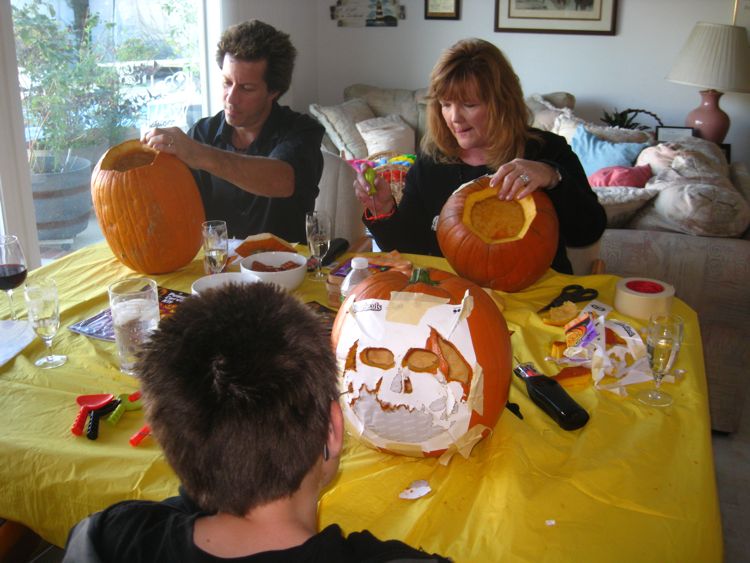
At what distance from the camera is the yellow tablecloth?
82 cm

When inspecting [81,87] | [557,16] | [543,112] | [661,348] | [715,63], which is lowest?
[661,348]

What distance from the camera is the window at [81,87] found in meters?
2.71

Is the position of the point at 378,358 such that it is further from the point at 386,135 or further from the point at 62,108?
the point at 386,135

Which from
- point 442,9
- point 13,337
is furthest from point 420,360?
point 442,9

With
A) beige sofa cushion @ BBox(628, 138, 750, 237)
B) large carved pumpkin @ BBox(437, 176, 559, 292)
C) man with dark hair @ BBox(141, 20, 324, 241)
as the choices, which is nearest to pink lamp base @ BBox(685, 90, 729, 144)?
beige sofa cushion @ BBox(628, 138, 750, 237)

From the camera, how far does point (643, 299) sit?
1384 mm

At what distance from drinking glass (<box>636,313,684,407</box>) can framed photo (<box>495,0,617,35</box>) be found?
162 inches

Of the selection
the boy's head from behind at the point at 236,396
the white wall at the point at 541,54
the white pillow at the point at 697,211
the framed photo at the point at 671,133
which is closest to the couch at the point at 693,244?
the white pillow at the point at 697,211

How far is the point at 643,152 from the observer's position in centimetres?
350

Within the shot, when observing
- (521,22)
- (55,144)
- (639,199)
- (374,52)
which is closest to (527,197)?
(639,199)

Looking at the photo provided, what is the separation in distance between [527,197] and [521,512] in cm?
86

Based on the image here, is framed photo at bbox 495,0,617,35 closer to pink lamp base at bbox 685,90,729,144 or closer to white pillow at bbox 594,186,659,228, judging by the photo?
pink lamp base at bbox 685,90,729,144

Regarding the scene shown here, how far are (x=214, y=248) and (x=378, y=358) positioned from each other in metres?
0.77

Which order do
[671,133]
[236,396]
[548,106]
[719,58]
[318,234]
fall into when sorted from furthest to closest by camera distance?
1. [548,106]
2. [671,133]
3. [719,58]
4. [318,234]
5. [236,396]
